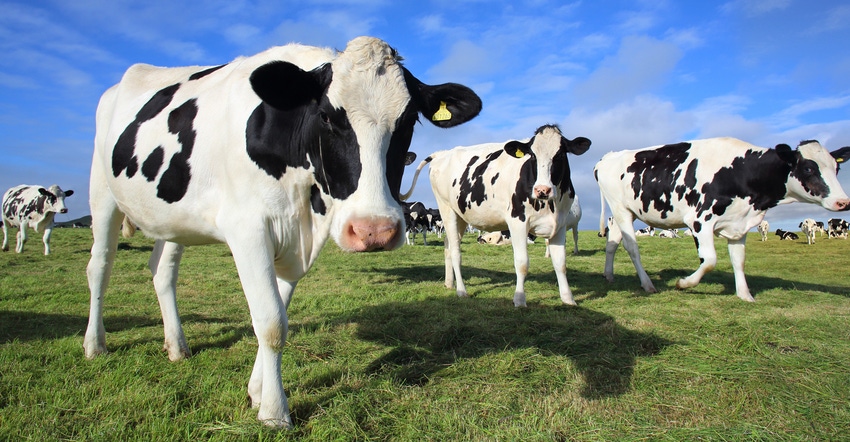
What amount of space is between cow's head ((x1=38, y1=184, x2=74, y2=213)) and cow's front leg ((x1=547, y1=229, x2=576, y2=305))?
17.4m

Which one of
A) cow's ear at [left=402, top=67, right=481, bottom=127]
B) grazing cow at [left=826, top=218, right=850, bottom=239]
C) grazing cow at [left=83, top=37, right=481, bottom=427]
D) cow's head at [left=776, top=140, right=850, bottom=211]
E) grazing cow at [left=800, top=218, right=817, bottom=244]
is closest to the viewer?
grazing cow at [left=83, top=37, right=481, bottom=427]

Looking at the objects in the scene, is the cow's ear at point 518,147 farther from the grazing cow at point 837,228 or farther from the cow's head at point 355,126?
the grazing cow at point 837,228

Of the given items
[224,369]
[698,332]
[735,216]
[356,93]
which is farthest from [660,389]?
[735,216]

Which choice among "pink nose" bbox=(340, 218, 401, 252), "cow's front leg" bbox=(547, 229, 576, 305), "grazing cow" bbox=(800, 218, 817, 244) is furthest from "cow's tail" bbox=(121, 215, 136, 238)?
"grazing cow" bbox=(800, 218, 817, 244)

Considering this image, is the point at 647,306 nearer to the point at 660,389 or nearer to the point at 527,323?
the point at 527,323

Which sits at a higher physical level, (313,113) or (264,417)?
(313,113)

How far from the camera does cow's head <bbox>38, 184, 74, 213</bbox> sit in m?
17.0

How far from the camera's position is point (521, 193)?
7754mm

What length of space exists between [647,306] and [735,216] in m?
3.04

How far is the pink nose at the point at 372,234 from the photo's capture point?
2.48 meters

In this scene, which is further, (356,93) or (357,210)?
(356,93)

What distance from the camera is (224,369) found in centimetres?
391

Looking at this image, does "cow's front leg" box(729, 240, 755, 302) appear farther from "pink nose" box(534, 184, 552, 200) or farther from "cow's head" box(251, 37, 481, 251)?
"cow's head" box(251, 37, 481, 251)

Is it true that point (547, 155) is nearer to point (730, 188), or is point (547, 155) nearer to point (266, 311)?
point (730, 188)
